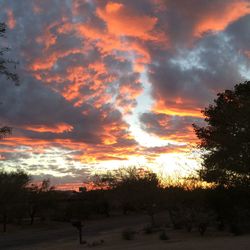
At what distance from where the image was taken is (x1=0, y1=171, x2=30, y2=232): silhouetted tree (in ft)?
197

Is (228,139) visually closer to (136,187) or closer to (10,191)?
(136,187)

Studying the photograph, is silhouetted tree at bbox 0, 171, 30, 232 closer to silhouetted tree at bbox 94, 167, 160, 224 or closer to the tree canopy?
silhouetted tree at bbox 94, 167, 160, 224

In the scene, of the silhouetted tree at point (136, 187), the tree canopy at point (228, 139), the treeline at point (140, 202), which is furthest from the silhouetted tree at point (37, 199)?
the tree canopy at point (228, 139)

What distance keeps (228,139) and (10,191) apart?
1475 inches

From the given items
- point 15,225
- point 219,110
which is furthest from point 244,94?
point 15,225

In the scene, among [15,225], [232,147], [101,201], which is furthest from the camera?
[101,201]

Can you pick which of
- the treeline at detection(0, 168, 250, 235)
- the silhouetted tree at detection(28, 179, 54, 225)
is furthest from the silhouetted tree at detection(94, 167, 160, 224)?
the silhouetted tree at detection(28, 179, 54, 225)

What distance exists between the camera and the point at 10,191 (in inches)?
2443

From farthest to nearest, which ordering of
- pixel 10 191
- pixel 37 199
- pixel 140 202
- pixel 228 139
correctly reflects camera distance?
pixel 37 199, pixel 10 191, pixel 140 202, pixel 228 139

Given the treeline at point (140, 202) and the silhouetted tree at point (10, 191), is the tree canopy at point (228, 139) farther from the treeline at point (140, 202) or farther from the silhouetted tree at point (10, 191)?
the silhouetted tree at point (10, 191)

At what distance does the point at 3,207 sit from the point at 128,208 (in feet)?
114

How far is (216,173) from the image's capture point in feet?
114

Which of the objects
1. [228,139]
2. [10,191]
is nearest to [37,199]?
[10,191]

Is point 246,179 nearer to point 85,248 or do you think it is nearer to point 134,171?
point 85,248
